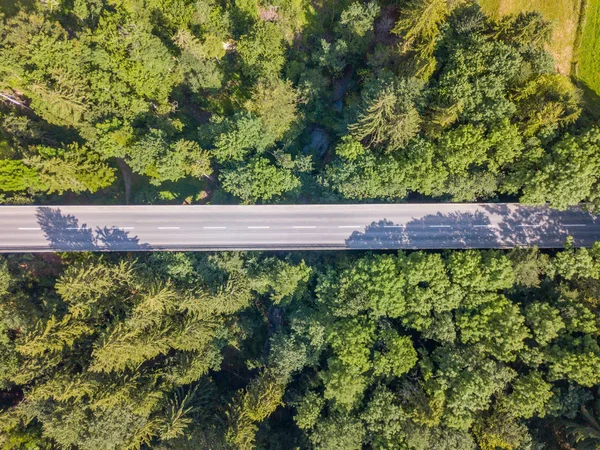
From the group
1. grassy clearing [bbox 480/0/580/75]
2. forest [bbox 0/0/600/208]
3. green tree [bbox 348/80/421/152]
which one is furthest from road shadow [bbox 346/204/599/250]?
grassy clearing [bbox 480/0/580/75]

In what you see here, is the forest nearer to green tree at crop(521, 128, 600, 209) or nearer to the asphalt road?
green tree at crop(521, 128, 600, 209)

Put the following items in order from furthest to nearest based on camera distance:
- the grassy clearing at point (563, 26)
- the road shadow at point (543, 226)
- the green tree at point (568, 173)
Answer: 1. the grassy clearing at point (563, 26)
2. the road shadow at point (543, 226)
3. the green tree at point (568, 173)

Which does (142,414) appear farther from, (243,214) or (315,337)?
(243,214)

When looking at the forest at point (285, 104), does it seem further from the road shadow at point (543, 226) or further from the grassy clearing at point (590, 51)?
the grassy clearing at point (590, 51)

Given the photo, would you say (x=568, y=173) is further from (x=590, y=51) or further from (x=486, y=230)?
(x=590, y=51)

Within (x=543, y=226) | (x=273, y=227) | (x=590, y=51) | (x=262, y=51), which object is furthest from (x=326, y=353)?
(x=590, y=51)

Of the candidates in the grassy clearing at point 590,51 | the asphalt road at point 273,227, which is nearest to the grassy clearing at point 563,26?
the grassy clearing at point 590,51

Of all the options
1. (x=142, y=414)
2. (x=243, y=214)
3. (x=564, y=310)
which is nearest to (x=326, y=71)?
(x=243, y=214)
